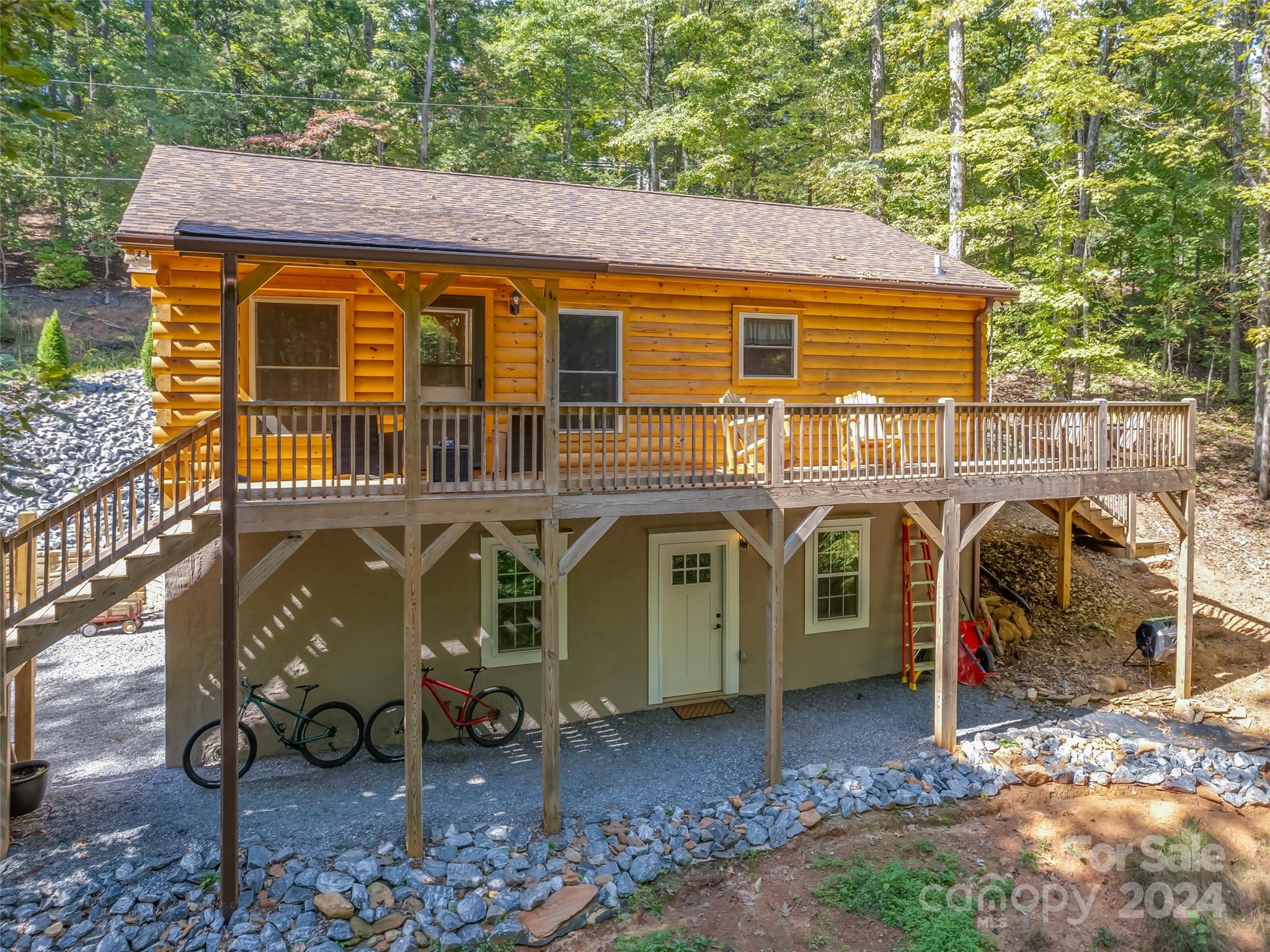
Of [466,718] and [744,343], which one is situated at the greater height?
[744,343]

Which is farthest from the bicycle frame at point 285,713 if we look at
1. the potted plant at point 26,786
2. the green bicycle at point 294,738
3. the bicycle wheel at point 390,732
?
the potted plant at point 26,786

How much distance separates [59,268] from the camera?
26.6 meters

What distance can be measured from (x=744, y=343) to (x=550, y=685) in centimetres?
555

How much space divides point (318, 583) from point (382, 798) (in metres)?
2.50

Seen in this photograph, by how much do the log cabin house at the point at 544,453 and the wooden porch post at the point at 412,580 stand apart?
30mm

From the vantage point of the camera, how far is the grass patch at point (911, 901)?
6.05m

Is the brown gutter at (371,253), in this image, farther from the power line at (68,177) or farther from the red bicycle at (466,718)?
the power line at (68,177)

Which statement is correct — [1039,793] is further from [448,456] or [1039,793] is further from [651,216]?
[651,216]

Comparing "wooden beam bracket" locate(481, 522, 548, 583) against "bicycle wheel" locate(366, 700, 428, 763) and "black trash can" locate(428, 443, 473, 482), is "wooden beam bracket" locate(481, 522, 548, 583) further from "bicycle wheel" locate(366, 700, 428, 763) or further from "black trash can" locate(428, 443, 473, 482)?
"bicycle wheel" locate(366, 700, 428, 763)

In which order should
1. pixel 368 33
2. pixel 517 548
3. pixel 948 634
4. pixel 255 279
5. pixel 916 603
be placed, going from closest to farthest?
1. pixel 255 279
2. pixel 517 548
3. pixel 948 634
4. pixel 916 603
5. pixel 368 33

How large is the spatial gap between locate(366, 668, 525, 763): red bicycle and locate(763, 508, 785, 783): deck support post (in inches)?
121

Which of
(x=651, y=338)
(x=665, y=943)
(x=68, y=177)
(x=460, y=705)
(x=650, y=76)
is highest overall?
(x=650, y=76)

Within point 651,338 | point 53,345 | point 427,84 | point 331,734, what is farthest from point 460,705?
point 427,84

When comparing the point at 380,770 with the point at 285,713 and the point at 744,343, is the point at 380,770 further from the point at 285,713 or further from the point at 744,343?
the point at 744,343
